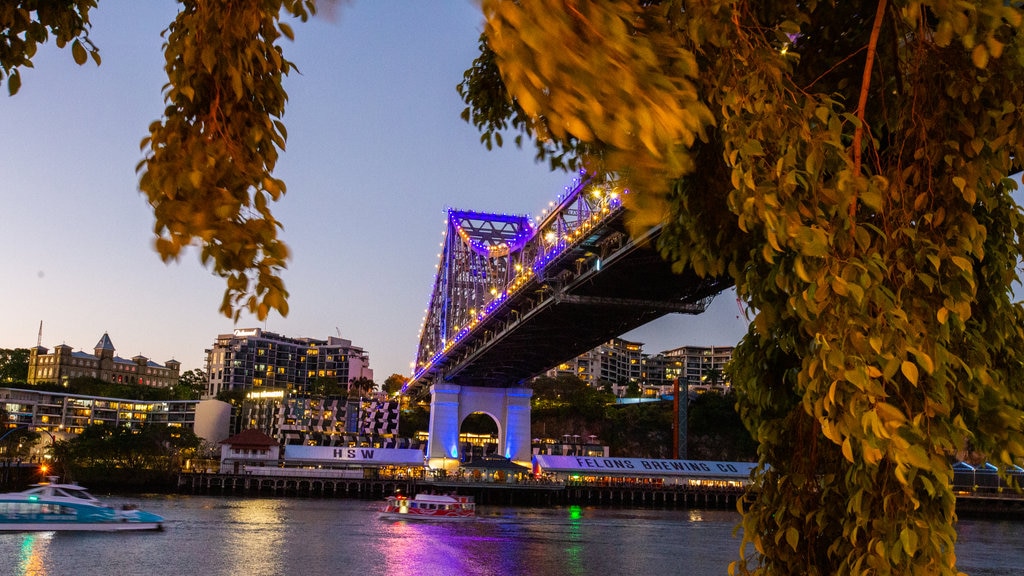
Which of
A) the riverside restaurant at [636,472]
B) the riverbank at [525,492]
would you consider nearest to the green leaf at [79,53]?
the riverbank at [525,492]

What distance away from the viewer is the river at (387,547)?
29516 millimetres

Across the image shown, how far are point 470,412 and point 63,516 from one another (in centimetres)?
3804

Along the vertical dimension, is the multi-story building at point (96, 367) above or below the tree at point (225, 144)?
above

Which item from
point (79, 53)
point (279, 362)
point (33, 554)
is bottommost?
point (33, 554)

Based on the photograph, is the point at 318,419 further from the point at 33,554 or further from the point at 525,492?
the point at 33,554

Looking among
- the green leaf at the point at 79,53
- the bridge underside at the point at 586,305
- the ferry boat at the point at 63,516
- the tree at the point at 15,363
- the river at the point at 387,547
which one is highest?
the tree at the point at 15,363

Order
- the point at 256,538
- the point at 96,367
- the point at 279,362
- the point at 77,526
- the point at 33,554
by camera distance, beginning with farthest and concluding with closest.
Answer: the point at 279,362 < the point at 96,367 < the point at 77,526 < the point at 256,538 < the point at 33,554

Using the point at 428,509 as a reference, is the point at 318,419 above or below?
above

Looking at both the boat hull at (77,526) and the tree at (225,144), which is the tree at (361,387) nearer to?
the boat hull at (77,526)

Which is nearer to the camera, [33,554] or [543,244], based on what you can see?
[33,554]

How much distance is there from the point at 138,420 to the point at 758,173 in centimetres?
13060

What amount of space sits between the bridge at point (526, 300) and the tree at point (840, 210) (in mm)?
19495

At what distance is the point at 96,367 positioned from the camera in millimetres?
176125

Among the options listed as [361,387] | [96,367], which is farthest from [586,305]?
[96,367]
